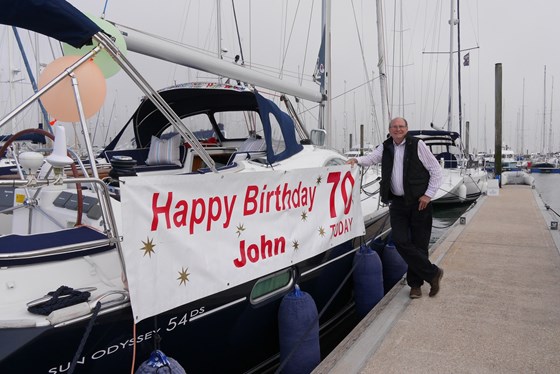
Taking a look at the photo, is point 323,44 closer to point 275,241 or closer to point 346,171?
point 346,171

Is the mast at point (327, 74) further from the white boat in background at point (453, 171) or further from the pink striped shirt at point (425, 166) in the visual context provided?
the white boat in background at point (453, 171)

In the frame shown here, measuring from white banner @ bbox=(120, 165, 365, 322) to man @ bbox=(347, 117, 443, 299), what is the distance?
702mm

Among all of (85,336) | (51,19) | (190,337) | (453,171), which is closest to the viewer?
(85,336)

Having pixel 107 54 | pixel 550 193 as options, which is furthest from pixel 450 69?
pixel 107 54

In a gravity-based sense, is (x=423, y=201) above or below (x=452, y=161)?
above

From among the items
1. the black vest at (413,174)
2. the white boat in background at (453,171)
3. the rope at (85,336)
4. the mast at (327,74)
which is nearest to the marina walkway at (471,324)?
the black vest at (413,174)

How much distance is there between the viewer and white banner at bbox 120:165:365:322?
7.72 feet

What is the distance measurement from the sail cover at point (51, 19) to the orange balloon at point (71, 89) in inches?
9.3

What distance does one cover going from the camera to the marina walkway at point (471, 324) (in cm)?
313

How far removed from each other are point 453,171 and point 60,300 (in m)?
17.8

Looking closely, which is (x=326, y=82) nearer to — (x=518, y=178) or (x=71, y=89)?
(x=71, y=89)

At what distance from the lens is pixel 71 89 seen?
292cm

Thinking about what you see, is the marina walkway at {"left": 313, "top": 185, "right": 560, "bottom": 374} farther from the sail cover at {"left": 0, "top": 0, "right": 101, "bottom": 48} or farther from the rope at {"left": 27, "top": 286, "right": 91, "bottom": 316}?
the sail cover at {"left": 0, "top": 0, "right": 101, "bottom": 48}

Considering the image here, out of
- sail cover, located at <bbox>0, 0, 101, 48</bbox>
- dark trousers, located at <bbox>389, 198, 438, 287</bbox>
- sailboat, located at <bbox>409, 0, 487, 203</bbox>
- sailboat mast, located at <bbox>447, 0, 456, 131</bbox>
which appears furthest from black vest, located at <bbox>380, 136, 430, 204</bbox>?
sailboat mast, located at <bbox>447, 0, 456, 131</bbox>
